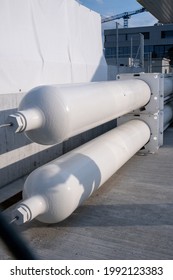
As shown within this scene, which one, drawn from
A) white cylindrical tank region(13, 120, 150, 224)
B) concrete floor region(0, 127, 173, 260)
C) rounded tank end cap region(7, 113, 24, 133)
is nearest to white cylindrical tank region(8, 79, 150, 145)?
rounded tank end cap region(7, 113, 24, 133)

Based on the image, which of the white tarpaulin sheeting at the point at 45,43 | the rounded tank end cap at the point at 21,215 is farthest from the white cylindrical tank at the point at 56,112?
the white tarpaulin sheeting at the point at 45,43

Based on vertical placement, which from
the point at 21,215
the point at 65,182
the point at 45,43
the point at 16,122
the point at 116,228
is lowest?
the point at 116,228

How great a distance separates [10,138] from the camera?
13.4ft

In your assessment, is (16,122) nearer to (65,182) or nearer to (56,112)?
(56,112)

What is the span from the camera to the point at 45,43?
802 cm

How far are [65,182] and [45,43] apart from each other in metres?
5.62

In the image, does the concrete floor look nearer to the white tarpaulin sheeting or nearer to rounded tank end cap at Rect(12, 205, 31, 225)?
rounded tank end cap at Rect(12, 205, 31, 225)

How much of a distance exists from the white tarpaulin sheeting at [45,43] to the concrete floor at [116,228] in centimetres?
344

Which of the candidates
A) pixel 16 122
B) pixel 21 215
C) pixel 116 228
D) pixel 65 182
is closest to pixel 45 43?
pixel 65 182

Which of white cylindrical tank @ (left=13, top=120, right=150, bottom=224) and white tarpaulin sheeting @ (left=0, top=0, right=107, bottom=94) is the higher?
white tarpaulin sheeting @ (left=0, top=0, right=107, bottom=94)

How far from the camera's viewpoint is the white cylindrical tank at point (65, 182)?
9.64 ft

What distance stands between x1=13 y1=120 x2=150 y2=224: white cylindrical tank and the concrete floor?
0.20 m

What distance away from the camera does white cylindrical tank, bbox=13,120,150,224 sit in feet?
9.64

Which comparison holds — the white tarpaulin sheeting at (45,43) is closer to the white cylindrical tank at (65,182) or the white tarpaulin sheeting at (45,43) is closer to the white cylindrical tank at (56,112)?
the white cylindrical tank at (65,182)
